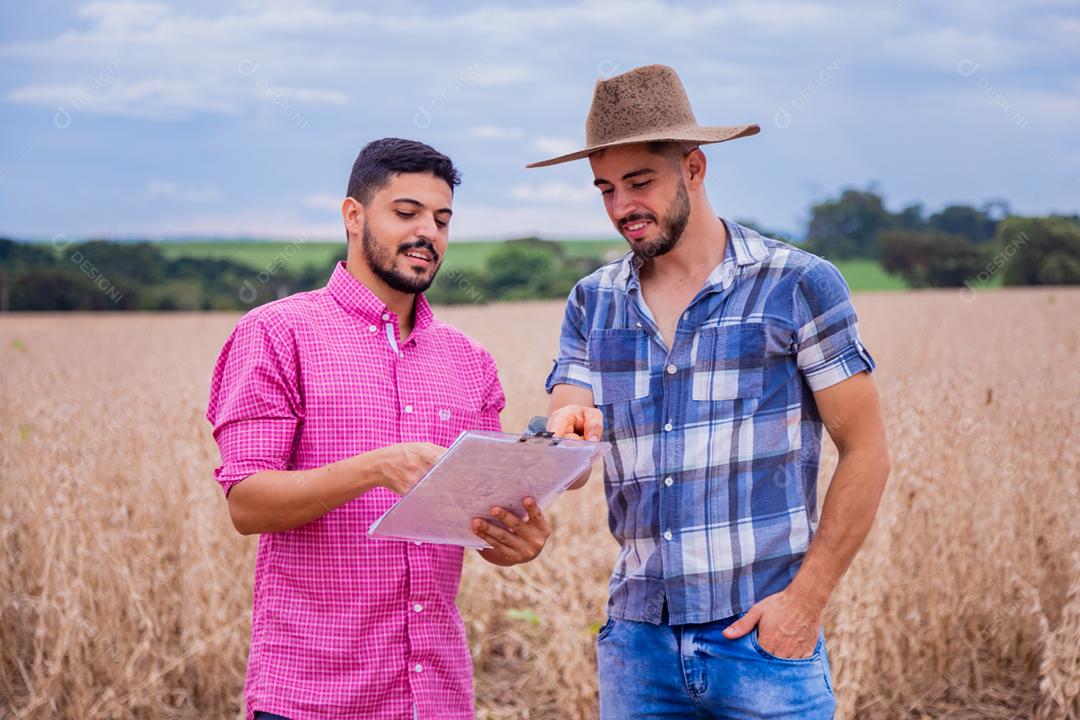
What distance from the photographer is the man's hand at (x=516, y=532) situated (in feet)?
7.32

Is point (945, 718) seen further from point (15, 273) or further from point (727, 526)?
point (15, 273)

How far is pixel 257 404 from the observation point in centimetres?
224

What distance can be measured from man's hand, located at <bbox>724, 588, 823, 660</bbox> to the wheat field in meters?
2.04

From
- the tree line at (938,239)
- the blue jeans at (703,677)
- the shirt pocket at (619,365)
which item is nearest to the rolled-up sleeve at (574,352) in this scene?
the shirt pocket at (619,365)

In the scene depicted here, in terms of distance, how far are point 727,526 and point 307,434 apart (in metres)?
1.05

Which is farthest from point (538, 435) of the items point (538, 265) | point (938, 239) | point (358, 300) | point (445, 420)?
point (538, 265)

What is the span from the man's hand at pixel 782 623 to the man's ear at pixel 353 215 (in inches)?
54.2

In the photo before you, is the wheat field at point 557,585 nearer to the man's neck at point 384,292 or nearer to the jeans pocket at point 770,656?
the jeans pocket at point 770,656

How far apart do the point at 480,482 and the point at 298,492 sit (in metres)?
0.42

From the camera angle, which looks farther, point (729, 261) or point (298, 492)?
point (729, 261)

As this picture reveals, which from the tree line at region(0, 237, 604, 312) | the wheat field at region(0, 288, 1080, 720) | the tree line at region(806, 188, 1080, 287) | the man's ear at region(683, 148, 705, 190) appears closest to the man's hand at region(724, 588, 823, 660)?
the man's ear at region(683, 148, 705, 190)

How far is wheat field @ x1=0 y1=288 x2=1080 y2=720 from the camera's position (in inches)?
175

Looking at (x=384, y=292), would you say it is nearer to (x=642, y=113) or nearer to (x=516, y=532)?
(x=516, y=532)

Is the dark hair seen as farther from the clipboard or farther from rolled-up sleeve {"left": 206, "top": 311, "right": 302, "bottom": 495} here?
the clipboard
